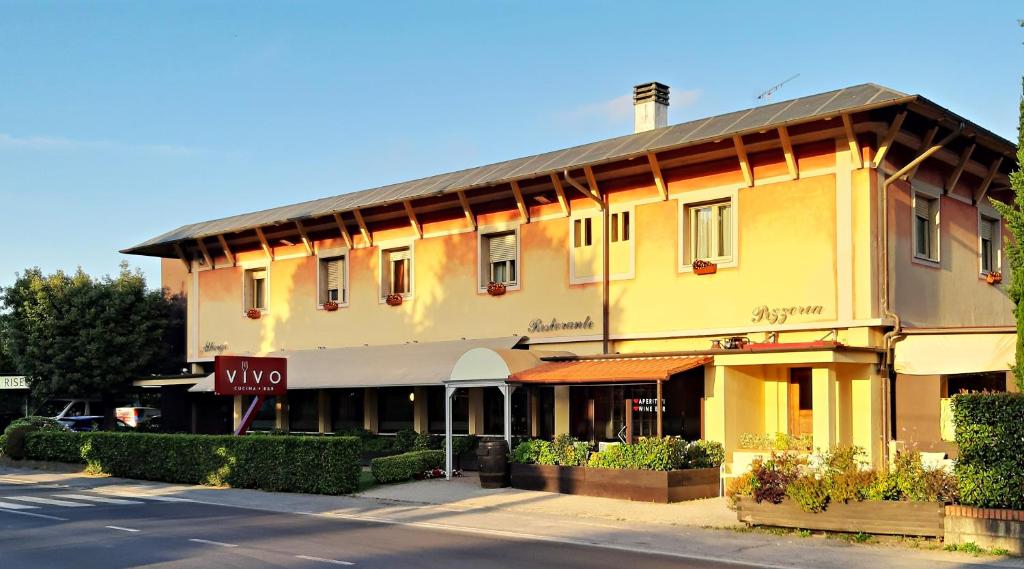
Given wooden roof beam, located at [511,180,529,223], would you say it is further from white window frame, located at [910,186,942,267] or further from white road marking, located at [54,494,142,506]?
white road marking, located at [54,494,142,506]

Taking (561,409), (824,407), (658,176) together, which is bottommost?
(561,409)

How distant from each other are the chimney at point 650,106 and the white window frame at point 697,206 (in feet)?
13.3

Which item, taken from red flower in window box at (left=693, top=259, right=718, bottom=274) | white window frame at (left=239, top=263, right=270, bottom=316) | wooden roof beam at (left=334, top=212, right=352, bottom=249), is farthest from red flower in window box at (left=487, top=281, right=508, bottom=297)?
white window frame at (left=239, top=263, right=270, bottom=316)

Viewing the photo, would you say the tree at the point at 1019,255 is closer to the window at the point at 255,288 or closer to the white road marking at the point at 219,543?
the white road marking at the point at 219,543

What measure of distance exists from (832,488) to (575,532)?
4.02 metres

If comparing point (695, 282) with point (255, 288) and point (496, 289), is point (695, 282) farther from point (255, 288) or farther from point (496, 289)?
point (255, 288)

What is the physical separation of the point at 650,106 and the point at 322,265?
11441 millimetres

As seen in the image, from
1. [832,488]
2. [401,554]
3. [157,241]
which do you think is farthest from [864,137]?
[157,241]

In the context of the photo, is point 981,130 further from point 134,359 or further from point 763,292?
point 134,359

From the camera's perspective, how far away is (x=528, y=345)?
2623cm

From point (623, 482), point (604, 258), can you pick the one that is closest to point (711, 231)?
point (604, 258)

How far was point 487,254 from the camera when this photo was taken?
27.7 metres

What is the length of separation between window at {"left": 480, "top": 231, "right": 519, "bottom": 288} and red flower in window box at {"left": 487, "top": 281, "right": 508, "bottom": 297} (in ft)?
0.69

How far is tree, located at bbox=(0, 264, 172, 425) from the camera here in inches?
1427
